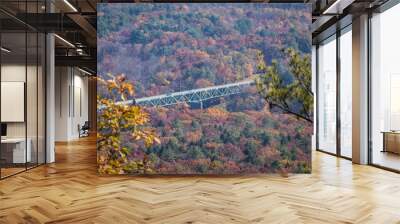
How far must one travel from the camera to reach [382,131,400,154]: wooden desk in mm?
6945

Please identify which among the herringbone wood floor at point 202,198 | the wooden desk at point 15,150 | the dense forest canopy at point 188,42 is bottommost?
the herringbone wood floor at point 202,198

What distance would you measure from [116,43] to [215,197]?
10.5ft

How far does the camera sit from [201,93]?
21.3 ft

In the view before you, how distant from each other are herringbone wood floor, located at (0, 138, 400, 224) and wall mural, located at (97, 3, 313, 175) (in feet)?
1.35

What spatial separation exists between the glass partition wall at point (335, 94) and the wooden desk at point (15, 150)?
6808 mm

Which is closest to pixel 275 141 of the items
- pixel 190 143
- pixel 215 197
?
pixel 190 143

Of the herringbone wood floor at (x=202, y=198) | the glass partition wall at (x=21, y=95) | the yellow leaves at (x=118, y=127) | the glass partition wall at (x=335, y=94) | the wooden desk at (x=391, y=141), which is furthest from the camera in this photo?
the glass partition wall at (x=335, y=94)

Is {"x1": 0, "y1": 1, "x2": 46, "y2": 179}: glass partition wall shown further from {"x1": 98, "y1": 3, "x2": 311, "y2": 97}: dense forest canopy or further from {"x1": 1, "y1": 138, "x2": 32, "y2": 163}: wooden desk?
{"x1": 98, "y1": 3, "x2": 311, "y2": 97}: dense forest canopy

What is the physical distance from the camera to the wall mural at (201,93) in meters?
6.46

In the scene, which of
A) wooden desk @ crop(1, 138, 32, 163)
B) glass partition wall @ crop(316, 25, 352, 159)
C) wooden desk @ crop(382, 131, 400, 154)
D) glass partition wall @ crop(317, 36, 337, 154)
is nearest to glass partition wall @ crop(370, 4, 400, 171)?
wooden desk @ crop(382, 131, 400, 154)

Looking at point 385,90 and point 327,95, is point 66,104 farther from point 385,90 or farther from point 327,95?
point 385,90

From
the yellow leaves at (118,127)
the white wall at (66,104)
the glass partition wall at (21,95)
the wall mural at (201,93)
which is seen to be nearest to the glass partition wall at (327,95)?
the wall mural at (201,93)

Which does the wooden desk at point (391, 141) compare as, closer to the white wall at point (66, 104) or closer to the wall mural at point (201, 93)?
the wall mural at point (201, 93)

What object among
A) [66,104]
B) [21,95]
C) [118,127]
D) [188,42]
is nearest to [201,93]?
[188,42]
